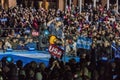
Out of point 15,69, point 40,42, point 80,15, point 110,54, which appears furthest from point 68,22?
point 15,69

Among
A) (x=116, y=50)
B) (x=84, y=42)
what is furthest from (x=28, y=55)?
(x=116, y=50)

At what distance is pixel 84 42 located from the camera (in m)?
22.6

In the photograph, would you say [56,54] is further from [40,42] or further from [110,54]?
[40,42]

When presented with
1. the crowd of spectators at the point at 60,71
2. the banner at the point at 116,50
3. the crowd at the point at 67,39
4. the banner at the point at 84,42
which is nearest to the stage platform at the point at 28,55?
the crowd at the point at 67,39

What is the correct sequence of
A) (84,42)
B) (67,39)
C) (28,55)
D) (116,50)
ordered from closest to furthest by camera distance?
1. (116,50)
2. (84,42)
3. (67,39)
4. (28,55)

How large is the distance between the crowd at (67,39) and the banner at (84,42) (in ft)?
0.57

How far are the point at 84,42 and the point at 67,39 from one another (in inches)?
33.0

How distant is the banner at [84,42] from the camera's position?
73.3 feet

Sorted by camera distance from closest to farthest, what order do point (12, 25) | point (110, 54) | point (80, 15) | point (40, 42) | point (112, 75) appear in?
point (112, 75) → point (110, 54) → point (40, 42) → point (12, 25) → point (80, 15)

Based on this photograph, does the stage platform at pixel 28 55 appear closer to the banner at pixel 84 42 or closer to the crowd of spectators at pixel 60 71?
the banner at pixel 84 42

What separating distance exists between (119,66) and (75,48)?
786 centimetres

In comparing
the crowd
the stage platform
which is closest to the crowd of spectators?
the crowd

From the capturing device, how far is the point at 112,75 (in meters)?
14.6

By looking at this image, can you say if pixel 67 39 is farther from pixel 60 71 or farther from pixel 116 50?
pixel 60 71
